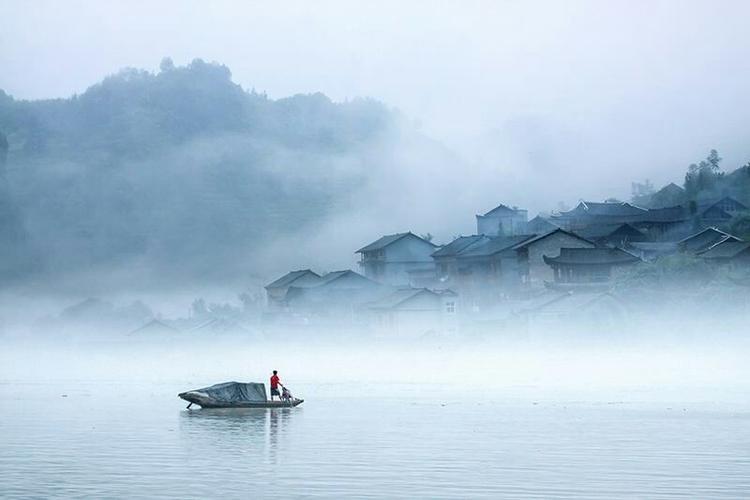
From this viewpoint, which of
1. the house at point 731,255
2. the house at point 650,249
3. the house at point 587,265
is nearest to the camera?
the house at point 731,255

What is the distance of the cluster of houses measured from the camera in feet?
285

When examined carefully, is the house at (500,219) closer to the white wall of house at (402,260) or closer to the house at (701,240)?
the white wall of house at (402,260)

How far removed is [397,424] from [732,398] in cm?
1749

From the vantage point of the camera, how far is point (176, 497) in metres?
24.5

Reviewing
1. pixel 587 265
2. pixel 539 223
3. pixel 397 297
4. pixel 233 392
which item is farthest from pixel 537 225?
pixel 233 392

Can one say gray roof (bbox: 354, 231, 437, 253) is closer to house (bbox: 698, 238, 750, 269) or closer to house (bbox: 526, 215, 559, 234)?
house (bbox: 526, 215, 559, 234)

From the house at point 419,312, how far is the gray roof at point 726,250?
19020 millimetres

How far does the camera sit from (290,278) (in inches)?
4631

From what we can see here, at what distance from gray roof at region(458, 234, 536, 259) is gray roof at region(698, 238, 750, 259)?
1563cm

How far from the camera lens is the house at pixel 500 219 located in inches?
4705

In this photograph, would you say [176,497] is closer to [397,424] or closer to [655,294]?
[397,424]

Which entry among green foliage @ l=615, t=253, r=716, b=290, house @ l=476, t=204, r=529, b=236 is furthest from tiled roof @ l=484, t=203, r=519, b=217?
green foliage @ l=615, t=253, r=716, b=290

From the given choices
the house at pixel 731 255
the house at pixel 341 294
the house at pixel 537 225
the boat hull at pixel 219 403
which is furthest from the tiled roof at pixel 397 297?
the boat hull at pixel 219 403

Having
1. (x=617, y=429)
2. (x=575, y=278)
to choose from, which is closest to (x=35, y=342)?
(x=575, y=278)
